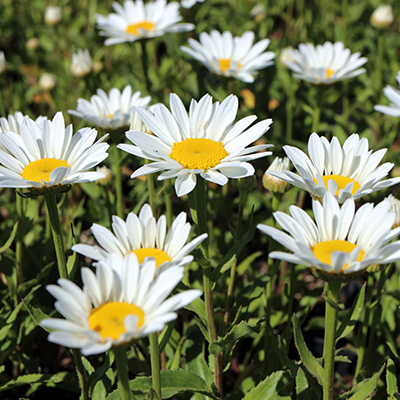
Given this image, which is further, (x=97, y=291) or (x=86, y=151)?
(x=86, y=151)

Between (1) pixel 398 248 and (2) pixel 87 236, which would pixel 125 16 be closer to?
(2) pixel 87 236

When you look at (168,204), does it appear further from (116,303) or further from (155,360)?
(116,303)

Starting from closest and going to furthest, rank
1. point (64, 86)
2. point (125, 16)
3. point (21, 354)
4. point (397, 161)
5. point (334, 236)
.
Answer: point (334, 236) < point (21, 354) < point (397, 161) < point (125, 16) < point (64, 86)

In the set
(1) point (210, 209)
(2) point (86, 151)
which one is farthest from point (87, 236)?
(2) point (86, 151)

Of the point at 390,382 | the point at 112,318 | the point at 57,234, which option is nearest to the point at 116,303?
the point at 112,318

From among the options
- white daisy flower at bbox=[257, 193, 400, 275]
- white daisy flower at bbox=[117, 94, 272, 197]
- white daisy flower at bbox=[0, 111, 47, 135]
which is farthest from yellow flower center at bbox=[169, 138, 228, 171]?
white daisy flower at bbox=[0, 111, 47, 135]
